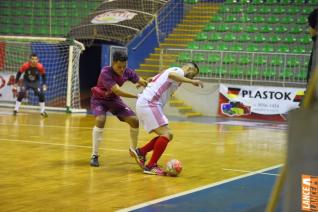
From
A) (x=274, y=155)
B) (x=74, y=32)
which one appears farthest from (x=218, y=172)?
(x=74, y=32)

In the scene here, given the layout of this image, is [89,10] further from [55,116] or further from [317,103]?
[317,103]

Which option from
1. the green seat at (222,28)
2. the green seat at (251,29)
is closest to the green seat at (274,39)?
the green seat at (251,29)

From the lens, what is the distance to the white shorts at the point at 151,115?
26.1ft

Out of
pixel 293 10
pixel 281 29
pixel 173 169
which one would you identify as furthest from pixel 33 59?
pixel 173 169

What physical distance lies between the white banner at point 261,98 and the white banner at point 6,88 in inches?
310

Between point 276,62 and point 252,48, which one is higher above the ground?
point 252,48

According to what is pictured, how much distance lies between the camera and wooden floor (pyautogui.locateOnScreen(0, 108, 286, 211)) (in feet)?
20.2

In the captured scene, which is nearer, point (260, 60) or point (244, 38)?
point (260, 60)

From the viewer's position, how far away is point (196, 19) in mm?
25125

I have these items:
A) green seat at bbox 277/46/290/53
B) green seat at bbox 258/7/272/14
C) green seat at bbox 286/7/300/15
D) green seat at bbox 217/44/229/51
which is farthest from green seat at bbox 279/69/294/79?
green seat at bbox 258/7/272/14

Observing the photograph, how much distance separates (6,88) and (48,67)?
181cm

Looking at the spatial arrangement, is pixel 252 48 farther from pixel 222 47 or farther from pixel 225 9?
pixel 225 9

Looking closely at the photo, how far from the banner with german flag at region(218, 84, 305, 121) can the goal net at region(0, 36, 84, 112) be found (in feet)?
17.1

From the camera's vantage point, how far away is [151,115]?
26.2 ft
